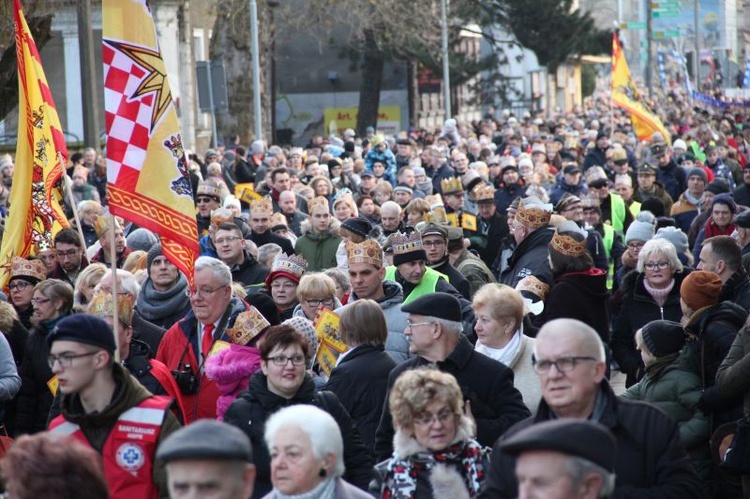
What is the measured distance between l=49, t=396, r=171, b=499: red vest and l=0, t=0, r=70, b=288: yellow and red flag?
6192 mm

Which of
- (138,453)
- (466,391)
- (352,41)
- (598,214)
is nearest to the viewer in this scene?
(138,453)

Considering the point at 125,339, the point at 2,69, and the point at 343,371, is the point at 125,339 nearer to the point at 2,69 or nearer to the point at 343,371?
the point at 343,371

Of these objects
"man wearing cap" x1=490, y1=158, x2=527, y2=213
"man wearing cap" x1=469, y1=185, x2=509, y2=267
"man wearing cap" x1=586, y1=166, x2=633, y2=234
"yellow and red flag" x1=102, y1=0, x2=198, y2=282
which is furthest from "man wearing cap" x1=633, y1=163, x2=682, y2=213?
"yellow and red flag" x1=102, y1=0, x2=198, y2=282

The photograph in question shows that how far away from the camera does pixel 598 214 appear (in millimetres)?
13680

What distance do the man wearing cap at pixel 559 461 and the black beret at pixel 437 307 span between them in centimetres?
249

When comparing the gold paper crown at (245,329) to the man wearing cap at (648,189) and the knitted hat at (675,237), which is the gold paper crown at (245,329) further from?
the man wearing cap at (648,189)

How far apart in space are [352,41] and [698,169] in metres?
33.2

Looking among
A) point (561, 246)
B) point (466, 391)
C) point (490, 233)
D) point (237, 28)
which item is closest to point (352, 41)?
point (237, 28)

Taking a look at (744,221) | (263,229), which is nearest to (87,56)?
(263,229)

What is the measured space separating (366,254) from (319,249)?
170 inches

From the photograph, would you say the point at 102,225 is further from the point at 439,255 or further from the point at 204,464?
the point at 204,464

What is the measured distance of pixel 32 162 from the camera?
1157 centimetres

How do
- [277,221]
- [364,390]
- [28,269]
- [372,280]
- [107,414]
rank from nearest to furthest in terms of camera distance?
[107,414]
[364,390]
[372,280]
[28,269]
[277,221]

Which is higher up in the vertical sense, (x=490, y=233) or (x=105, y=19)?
(x=105, y=19)
